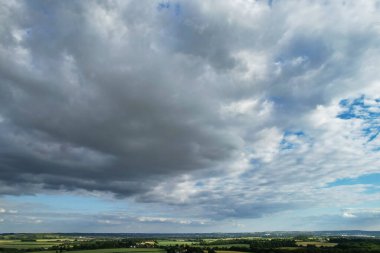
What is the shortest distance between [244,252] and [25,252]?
124 metres

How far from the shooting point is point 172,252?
19700 cm

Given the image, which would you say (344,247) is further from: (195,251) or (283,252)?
(195,251)

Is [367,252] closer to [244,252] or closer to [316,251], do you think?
[316,251]

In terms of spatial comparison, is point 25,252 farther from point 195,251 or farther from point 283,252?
point 283,252

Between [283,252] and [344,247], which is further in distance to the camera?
[344,247]

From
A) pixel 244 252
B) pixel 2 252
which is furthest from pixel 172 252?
pixel 2 252

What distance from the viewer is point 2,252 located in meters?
198

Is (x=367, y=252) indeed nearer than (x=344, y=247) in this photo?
Yes

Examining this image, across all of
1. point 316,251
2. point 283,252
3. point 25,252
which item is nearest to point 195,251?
point 283,252

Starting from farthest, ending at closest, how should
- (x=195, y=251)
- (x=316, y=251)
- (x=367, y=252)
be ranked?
(x=195, y=251), (x=316, y=251), (x=367, y=252)

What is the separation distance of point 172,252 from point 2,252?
97.1 meters

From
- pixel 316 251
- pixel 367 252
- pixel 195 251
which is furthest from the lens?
pixel 195 251

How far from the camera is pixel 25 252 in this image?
199 m

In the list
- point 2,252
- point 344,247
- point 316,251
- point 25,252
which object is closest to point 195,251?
point 316,251
